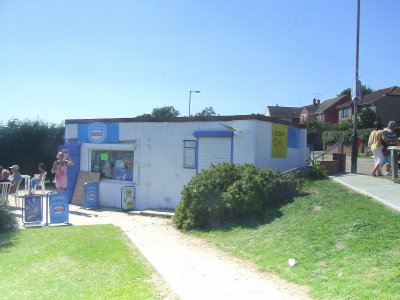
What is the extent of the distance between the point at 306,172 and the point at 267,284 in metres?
8.02

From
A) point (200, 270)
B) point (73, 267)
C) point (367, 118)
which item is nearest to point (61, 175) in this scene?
point (73, 267)

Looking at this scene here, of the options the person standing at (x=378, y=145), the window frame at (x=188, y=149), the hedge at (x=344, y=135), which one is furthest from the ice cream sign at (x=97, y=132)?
the hedge at (x=344, y=135)

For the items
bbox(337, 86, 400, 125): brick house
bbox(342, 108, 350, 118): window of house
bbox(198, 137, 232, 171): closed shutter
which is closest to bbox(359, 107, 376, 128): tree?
bbox(337, 86, 400, 125): brick house

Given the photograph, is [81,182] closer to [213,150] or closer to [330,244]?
[213,150]

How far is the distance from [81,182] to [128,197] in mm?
2904

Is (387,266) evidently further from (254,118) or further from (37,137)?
(37,137)

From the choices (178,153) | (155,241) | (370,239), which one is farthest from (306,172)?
(370,239)

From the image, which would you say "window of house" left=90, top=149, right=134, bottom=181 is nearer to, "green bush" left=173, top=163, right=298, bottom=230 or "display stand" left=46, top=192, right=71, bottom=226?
"display stand" left=46, top=192, right=71, bottom=226

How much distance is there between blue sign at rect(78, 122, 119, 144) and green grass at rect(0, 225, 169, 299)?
640 cm

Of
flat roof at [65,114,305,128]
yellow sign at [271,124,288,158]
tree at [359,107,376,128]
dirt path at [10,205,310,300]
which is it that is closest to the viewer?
dirt path at [10,205,310,300]

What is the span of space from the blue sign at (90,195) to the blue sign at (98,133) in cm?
175

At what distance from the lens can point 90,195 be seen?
16.3 meters

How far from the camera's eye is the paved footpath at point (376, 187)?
9.38m

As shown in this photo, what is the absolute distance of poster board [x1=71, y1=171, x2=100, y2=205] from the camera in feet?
56.2
